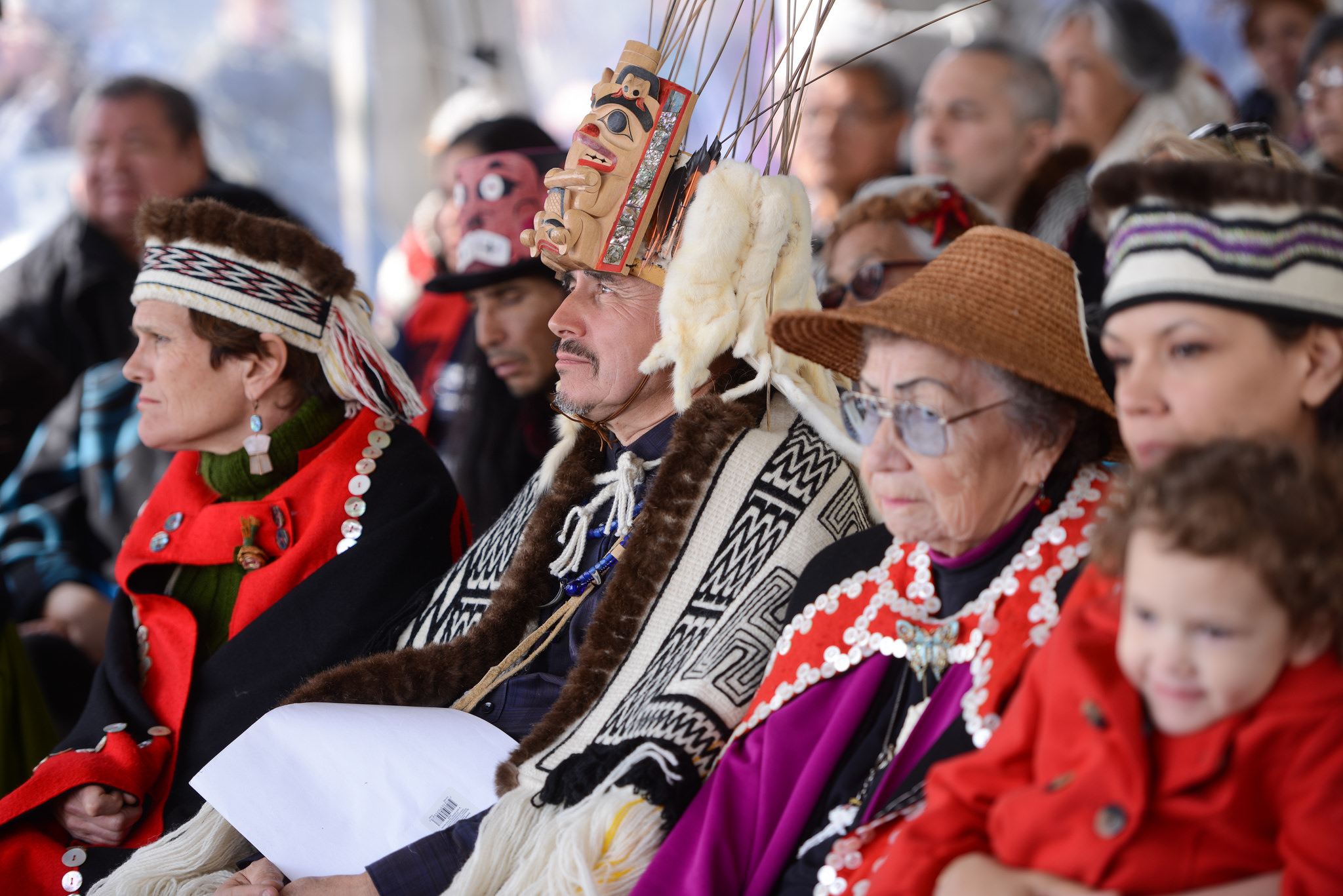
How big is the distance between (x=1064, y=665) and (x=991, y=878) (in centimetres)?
27

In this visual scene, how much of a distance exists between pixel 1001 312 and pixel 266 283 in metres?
2.00

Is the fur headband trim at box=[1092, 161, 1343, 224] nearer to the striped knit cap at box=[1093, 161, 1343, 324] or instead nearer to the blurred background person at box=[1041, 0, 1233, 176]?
the striped knit cap at box=[1093, 161, 1343, 324]

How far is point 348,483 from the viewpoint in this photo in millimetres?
3312

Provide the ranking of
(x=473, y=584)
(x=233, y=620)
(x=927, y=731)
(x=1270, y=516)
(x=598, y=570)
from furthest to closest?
(x=233, y=620) → (x=473, y=584) → (x=598, y=570) → (x=927, y=731) → (x=1270, y=516)

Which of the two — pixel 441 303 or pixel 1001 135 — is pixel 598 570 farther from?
pixel 441 303

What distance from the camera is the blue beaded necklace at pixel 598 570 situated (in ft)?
9.29

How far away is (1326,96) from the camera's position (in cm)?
402

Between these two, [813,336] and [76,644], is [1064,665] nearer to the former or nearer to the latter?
[813,336]

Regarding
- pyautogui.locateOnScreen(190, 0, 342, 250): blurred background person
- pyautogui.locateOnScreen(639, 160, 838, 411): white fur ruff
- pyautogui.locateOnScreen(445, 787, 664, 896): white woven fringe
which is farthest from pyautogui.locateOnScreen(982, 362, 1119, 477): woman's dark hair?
pyautogui.locateOnScreen(190, 0, 342, 250): blurred background person

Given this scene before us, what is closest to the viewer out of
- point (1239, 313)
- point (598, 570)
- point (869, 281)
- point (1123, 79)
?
point (1239, 313)

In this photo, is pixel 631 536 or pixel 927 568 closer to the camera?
pixel 927 568

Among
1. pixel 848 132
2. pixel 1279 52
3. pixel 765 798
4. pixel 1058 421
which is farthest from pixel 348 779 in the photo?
pixel 1279 52

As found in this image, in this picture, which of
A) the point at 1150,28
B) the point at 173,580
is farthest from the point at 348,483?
the point at 1150,28

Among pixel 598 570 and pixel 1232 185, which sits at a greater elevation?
pixel 1232 185
